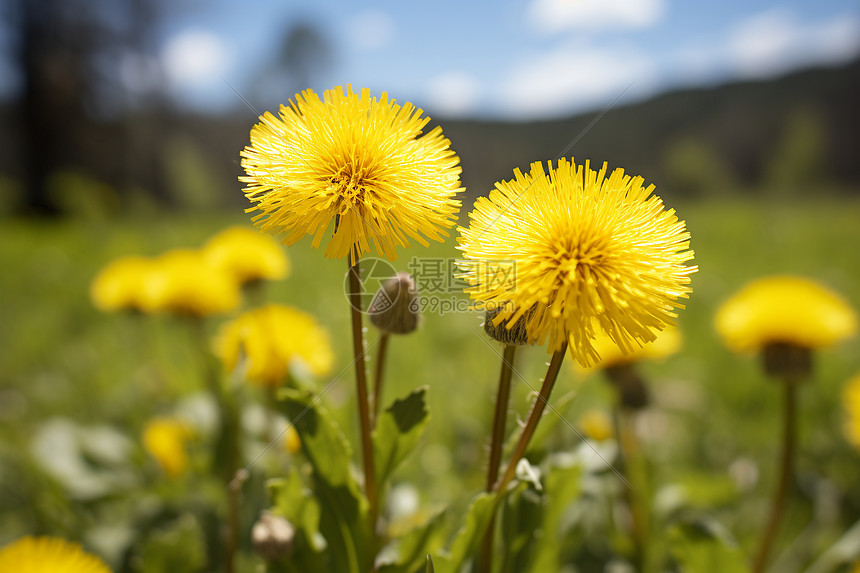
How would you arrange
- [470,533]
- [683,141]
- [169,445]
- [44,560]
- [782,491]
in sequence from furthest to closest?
[683,141] → [169,445] → [782,491] → [44,560] → [470,533]

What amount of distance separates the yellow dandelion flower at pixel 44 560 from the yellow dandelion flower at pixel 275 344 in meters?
0.53

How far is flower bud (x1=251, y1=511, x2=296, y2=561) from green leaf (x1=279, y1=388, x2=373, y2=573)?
2.4 inches

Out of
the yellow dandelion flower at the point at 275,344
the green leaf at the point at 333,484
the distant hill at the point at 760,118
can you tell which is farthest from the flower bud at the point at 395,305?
the distant hill at the point at 760,118

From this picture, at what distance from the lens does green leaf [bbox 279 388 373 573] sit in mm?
894

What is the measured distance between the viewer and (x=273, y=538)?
927mm

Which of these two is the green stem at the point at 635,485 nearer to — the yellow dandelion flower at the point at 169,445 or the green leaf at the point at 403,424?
the green leaf at the point at 403,424

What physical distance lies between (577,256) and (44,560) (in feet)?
3.94

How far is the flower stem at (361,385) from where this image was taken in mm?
802

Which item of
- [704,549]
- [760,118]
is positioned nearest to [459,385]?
[704,549]

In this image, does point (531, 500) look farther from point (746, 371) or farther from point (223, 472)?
point (746, 371)

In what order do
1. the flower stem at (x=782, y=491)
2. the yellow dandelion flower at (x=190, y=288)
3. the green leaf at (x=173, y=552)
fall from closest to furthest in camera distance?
1. the green leaf at (x=173, y=552)
2. the flower stem at (x=782, y=491)
3. the yellow dandelion flower at (x=190, y=288)

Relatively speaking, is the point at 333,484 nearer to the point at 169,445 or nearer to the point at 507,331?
the point at 507,331

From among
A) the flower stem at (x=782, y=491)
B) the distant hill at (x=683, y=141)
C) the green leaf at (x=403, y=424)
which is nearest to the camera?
the green leaf at (x=403, y=424)

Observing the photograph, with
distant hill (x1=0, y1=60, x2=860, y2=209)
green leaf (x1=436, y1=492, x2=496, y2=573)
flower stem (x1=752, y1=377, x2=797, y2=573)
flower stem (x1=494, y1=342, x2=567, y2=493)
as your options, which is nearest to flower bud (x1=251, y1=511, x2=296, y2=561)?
green leaf (x1=436, y1=492, x2=496, y2=573)
